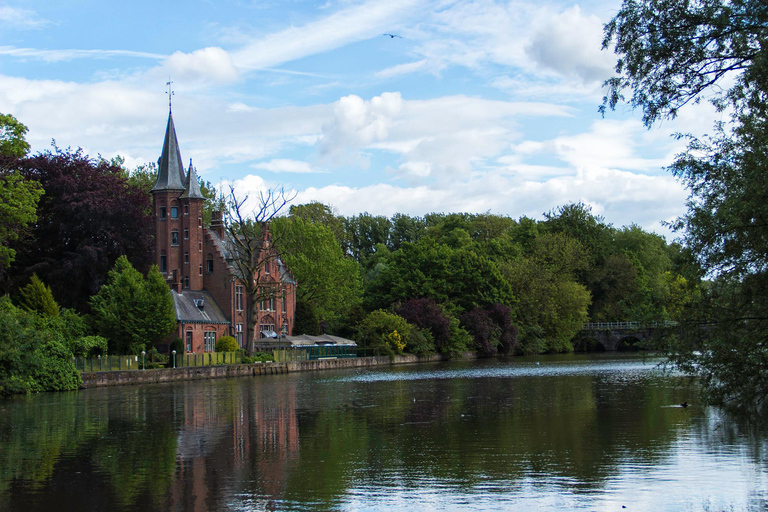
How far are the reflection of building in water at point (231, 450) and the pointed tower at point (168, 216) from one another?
35348 mm

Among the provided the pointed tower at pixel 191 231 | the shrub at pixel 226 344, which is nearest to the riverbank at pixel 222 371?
the shrub at pixel 226 344

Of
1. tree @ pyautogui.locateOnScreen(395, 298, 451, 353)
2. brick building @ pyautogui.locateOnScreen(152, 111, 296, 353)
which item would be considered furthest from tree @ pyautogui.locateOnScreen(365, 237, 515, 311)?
brick building @ pyautogui.locateOnScreen(152, 111, 296, 353)

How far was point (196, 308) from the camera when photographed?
208ft

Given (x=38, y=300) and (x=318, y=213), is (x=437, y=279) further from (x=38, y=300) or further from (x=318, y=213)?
(x=38, y=300)

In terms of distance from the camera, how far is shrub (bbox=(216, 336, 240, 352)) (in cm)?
6059

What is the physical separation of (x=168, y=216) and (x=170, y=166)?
13.1ft

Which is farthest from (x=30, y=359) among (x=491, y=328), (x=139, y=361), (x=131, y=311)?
(x=491, y=328)

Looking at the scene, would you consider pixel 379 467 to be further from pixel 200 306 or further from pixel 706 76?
pixel 200 306

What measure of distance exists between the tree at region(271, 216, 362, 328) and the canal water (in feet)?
158

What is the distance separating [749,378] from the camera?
17.0 metres

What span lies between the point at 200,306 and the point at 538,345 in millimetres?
40590

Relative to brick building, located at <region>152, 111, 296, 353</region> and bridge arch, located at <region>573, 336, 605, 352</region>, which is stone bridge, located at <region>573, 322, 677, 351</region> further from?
brick building, located at <region>152, 111, 296, 353</region>

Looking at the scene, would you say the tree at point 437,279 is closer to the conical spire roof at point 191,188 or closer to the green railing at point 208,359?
the conical spire roof at point 191,188

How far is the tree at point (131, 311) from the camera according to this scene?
52.1 meters
